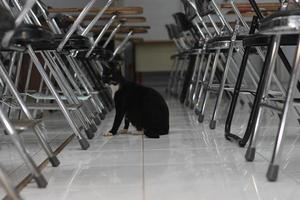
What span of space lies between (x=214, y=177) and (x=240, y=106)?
10.8 ft

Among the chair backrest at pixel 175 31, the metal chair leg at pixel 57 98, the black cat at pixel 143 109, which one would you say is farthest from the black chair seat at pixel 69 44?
the chair backrest at pixel 175 31

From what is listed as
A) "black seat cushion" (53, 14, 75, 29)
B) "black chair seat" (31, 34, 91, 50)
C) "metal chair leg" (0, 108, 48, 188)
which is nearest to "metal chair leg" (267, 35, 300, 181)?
"metal chair leg" (0, 108, 48, 188)

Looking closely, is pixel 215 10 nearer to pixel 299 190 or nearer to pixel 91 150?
pixel 91 150

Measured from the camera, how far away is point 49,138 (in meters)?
3.00

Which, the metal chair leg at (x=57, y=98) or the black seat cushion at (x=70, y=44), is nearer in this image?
the metal chair leg at (x=57, y=98)

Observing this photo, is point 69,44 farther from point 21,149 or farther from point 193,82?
point 193,82

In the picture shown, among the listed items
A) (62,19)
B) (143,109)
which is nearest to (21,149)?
(143,109)

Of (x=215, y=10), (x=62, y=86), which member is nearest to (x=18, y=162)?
(x=62, y=86)

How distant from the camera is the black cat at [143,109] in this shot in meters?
2.92

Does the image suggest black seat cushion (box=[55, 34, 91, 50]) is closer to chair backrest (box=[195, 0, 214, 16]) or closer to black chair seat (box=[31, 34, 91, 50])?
black chair seat (box=[31, 34, 91, 50])

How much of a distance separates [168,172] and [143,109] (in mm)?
1065

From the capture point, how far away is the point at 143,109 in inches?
116

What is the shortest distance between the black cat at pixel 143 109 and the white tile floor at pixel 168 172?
0.10 meters

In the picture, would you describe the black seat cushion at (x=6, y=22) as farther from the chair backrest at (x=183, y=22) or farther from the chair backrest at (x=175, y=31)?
the chair backrest at (x=175, y=31)
